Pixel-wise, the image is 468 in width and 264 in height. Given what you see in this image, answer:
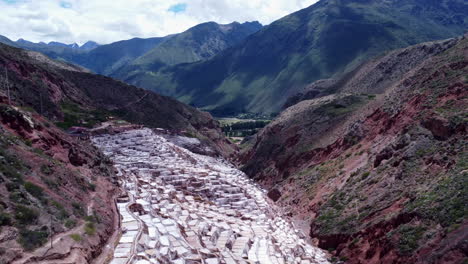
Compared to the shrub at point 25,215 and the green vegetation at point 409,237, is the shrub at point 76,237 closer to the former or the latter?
the shrub at point 25,215

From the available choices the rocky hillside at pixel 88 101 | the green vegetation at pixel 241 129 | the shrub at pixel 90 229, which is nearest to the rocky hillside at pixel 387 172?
the shrub at pixel 90 229

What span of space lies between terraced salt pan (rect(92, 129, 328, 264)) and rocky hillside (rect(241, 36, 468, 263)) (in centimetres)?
306

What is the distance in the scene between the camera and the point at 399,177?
84.1 ft

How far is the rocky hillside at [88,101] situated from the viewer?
5525cm

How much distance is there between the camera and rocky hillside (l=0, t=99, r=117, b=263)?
1288 centimetres

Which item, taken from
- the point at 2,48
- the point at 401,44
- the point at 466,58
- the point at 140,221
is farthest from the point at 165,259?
the point at 401,44

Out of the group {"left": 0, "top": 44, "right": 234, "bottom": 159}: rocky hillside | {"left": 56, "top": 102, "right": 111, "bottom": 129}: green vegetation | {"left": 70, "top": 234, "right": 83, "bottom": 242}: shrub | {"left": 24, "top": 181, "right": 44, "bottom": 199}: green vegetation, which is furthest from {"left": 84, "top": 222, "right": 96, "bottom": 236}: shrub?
{"left": 56, "top": 102, "right": 111, "bottom": 129}: green vegetation

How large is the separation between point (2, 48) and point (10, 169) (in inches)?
2134

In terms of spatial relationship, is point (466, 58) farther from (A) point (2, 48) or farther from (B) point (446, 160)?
(A) point (2, 48)

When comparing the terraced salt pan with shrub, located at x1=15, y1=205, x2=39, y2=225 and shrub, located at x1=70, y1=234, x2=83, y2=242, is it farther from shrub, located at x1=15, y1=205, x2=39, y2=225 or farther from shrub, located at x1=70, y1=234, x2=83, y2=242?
shrub, located at x1=15, y1=205, x2=39, y2=225

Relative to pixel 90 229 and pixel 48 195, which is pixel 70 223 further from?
pixel 48 195

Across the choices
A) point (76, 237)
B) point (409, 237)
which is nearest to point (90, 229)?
point (76, 237)

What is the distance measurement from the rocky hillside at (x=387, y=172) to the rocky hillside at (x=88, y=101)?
27653mm

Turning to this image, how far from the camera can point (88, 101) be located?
71000mm
